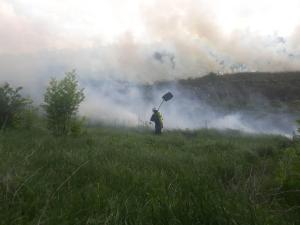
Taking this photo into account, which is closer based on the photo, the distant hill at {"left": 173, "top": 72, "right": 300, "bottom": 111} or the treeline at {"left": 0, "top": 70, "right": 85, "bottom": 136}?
the treeline at {"left": 0, "top": 70, "right": 85, "bottom": 136}

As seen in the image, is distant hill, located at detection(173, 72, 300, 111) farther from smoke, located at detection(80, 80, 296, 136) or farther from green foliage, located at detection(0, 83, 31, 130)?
green foliage, located at detection(0, 83, 31, 130)

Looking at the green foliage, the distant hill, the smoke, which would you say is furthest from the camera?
the distant hill

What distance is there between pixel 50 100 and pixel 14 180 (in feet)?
42.5

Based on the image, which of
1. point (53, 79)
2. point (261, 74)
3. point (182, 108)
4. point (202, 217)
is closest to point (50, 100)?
point (53, 79)

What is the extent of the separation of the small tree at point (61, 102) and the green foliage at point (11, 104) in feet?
3.36

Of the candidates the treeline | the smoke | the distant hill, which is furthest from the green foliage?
the distant hill

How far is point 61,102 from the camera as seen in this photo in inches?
632

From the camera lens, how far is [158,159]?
796 centimetres

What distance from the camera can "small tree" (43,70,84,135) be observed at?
52.6ft

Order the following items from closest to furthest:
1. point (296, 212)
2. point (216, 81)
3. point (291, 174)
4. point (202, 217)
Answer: point (202, 217)
point (296, 212)
point (291, 174)
point (216, 81)

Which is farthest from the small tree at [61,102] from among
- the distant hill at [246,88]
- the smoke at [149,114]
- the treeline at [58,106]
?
the distant hill at [246,88]

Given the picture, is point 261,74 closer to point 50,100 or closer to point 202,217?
point 50,100

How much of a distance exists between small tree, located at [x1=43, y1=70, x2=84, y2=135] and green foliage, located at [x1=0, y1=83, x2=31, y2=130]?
1024 mm

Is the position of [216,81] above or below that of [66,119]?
above
